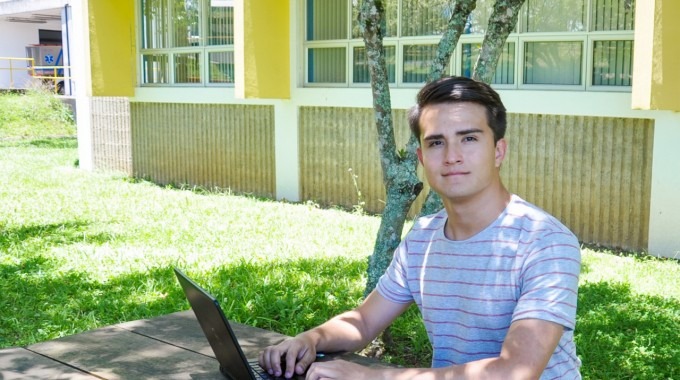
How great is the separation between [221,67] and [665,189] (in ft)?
22.8

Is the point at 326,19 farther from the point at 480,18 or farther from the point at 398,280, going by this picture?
the point at 398,280

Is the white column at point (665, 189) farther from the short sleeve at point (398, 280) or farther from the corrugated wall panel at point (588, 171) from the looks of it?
the short sleeve at point (398, 280)

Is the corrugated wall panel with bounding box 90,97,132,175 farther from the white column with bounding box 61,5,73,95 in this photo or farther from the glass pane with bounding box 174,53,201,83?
the white column with bounding box 61,5,73,95

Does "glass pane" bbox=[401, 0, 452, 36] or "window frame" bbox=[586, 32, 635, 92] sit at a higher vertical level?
"glass pane" bbox=[401, 0, 452, 36]

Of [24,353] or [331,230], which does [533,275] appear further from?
[331,230]

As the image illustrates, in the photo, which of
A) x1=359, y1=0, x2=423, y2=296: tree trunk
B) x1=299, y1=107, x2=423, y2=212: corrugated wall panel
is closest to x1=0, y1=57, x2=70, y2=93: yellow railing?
x1=299, y1=107, x2=423, y2=212: corrugated wall panel

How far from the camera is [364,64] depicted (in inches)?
425

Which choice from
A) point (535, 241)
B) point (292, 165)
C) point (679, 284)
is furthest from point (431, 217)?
point (292, 165)

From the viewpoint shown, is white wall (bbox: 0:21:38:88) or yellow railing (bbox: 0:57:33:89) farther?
white wall (bbox: 0:21:38:88)

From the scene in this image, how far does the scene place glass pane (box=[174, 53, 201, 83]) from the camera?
13070 mm

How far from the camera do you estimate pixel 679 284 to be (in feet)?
21.7

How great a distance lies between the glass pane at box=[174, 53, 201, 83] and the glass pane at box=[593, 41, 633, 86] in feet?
21.1

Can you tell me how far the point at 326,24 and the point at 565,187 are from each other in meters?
4.08

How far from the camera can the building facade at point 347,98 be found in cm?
811
